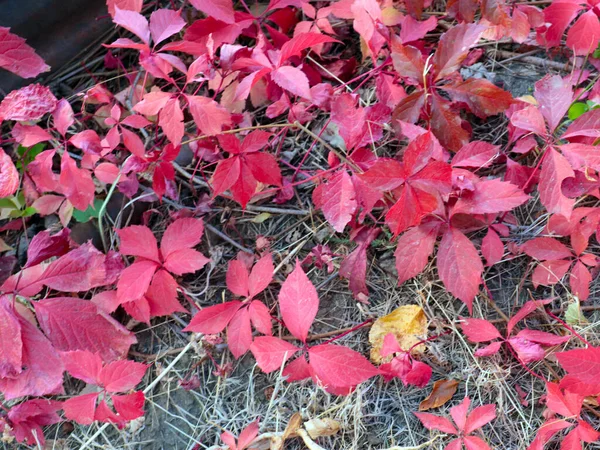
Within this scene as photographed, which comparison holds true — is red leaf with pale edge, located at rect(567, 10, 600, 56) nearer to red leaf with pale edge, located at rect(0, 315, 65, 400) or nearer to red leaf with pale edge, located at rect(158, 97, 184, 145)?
red leaf with pale edge, located at rect(158, 97, 184, 145)

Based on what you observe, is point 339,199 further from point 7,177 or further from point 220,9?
point 7,177

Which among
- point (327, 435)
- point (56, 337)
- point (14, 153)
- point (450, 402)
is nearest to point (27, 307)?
point (56, 337)

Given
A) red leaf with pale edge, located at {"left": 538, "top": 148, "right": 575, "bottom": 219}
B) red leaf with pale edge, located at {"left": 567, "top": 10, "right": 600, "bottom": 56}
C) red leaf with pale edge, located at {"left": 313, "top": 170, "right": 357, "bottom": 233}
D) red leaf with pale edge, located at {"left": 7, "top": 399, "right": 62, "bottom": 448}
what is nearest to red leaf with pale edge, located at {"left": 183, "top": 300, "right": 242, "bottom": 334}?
red leaf with pale edge, located at {"left": 313, "top": 170, "right": 357, "bottom": 233}

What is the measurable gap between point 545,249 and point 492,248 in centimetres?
14

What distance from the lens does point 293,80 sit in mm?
1216

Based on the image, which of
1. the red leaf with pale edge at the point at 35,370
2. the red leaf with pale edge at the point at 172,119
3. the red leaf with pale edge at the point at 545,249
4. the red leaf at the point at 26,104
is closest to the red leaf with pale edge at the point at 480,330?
the red leaf with pale edge at the point at 545,249

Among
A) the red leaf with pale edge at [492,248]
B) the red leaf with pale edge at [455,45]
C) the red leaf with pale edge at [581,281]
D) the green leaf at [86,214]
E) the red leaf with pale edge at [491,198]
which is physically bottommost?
the red leaf with pale edge at [581,281]

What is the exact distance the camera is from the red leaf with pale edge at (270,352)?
3.84ft

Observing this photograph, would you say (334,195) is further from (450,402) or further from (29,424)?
(29,424)

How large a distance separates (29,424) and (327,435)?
0.77m

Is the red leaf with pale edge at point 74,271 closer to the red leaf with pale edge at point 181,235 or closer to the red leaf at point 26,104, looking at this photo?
the red leaf with pale edge at point 181,235

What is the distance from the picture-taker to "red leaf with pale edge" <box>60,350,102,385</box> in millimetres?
1148

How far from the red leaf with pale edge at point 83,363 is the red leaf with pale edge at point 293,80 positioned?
777 mm

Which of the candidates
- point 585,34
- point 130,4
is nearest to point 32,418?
point 130,4
